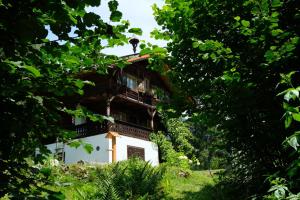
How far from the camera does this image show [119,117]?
27.5 meters

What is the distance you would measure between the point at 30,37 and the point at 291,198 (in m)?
2.18

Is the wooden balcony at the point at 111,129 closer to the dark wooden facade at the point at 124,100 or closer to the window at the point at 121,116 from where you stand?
the dark wooden facade at the point at 124,100

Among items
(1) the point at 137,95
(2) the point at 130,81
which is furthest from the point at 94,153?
(2) the point at 130,81

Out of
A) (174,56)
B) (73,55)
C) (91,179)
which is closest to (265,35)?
(174,56)

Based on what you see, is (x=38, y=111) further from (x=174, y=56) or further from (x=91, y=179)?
(x=91, y=179)

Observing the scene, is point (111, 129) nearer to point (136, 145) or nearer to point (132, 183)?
point (136, 145)

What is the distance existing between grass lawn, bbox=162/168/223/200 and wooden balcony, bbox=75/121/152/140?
7.10 m

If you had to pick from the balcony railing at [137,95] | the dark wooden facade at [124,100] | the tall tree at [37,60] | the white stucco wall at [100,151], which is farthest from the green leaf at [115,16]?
the balcony railing at [137,95]

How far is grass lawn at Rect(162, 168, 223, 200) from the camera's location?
12.8 metres

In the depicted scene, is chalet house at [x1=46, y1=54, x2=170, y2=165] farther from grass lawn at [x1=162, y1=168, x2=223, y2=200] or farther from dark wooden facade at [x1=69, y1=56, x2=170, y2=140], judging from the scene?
grass lawn at [x1=162, y1=168, x2=223, y2=200]

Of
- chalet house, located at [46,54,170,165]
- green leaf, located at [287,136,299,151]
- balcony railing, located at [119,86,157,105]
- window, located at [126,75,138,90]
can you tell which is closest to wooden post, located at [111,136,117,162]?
chalet house, located at [46,54,170,165]

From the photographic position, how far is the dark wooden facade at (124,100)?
2428 cm

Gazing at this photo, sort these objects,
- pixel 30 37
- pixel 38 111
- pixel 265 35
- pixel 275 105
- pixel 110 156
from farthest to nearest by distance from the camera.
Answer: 1. pixel 110 156
2. pixel 275 105
3. pixel 265 35
4. pixel 38 111
5. pixel 30 37

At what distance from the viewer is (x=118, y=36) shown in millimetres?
2959
